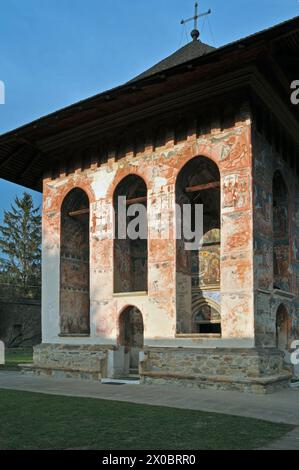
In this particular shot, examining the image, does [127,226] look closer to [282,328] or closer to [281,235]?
[281,235]

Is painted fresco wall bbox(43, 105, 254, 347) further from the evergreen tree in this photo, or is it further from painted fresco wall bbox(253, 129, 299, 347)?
the evergreen tree

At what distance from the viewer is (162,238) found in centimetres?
1344

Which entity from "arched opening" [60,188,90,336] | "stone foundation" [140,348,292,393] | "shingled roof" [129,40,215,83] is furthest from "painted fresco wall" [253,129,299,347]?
"arched opening" [60,188,90,336]

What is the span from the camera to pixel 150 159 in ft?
45.8

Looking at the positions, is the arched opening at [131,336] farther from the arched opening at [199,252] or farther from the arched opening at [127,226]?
the arched opening at [199,252]

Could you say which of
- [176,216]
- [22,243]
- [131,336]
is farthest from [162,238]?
[22,243]

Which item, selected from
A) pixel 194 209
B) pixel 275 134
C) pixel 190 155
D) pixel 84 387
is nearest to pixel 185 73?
pixel 190 155

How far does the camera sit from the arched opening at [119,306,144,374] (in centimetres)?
1416

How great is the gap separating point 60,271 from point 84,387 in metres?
4.46

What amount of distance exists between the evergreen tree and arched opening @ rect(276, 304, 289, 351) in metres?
26.7

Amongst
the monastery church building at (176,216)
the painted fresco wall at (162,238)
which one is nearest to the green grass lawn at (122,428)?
the monastery church building at (176,216)

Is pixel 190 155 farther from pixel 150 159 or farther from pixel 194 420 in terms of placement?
pixel 194 420

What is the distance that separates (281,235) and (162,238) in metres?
3.80
